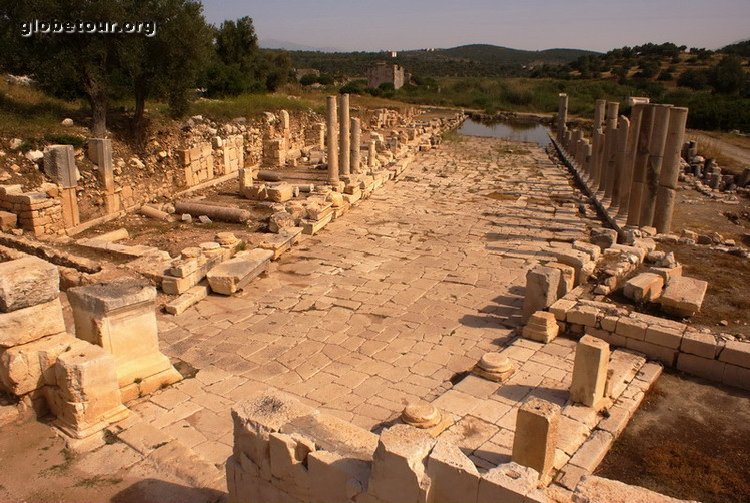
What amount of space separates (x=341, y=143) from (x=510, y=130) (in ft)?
80.9

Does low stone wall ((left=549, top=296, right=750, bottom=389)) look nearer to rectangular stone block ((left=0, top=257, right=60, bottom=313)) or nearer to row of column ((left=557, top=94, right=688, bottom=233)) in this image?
row of column ((left=557, top=94, right=688, bottom=233))

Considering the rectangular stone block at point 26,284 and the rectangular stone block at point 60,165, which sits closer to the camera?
the rectangular stone block at point 26,284

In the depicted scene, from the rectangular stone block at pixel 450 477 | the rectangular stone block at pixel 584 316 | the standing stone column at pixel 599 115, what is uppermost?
the standing stone column at pixel 599 115

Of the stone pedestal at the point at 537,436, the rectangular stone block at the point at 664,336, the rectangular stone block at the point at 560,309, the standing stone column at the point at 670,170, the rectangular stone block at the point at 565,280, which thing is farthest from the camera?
the standing stone column at the point at 670,170

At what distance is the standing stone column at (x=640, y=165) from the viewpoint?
13250 millimetres

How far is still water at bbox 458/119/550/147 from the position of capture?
3622 centimetres

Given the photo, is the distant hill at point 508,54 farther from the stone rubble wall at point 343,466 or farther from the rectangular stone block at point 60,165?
the stone rubble wall at point 343,466

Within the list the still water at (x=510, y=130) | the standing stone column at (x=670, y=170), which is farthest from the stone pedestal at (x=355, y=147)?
the still water at (x=510, y=130)

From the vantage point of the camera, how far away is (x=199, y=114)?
19.5 m

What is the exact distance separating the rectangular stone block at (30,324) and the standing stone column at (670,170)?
11972mm

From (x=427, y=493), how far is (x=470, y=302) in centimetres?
645

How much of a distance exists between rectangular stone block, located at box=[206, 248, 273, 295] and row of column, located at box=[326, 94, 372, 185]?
23.8 ft

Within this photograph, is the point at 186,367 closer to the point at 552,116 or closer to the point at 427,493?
the point at 427,493

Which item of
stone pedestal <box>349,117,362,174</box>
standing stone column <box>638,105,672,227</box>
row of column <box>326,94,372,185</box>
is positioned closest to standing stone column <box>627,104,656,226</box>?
standing stone column <box>638,105,672,227</box>
